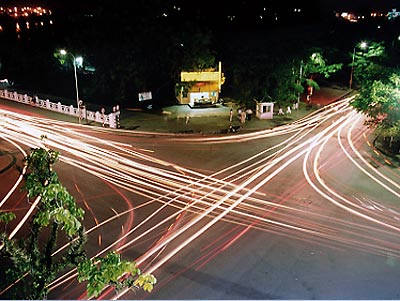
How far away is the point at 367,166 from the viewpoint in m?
22.5

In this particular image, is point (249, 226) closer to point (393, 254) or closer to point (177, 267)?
point (177, 267)

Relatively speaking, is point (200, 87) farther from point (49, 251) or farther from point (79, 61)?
point (49, 251)

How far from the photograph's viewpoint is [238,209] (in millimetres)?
17172

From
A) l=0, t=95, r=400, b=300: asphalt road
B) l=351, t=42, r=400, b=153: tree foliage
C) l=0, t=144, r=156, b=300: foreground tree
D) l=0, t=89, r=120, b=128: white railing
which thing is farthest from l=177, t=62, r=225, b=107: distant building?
l=0, t=144, r=156, b=300: foreground tree

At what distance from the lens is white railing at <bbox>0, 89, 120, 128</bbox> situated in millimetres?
29812

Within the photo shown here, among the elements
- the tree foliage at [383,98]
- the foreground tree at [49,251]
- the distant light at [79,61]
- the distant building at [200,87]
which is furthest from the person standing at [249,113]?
the foreground tree at [49,251]

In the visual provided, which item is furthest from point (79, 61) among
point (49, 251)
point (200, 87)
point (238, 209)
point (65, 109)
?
point (49, 251)

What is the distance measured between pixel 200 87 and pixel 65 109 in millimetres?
11428

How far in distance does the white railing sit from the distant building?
7287 millimetres

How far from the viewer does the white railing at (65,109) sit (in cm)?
2981

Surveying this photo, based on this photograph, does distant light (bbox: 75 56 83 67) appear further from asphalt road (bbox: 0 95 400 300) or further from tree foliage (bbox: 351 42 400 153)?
tree foliage (bbox: 351 42 400 153)

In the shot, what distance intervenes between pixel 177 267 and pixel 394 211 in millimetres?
9758

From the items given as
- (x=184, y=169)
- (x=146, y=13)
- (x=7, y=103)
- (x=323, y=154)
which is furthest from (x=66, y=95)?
(x=323, y=154)

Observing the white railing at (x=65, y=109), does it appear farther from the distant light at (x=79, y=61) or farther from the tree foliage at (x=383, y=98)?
the tree foliage at (x=383, y=98)
